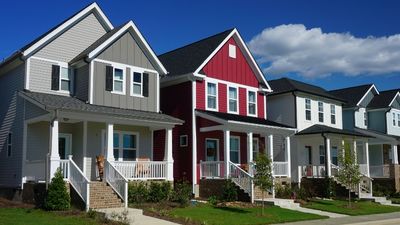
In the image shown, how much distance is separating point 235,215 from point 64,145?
9.50 metres

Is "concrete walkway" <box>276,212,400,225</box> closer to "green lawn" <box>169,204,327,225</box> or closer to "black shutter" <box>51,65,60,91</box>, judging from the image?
"green lawn" <box>169,204,327,225</box>

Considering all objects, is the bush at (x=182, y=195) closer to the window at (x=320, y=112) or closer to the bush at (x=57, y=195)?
the bush at (x=57, y=195)

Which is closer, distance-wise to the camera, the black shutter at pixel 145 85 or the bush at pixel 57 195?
the bush at pixel 57 195

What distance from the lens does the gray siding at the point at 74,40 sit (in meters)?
25.9

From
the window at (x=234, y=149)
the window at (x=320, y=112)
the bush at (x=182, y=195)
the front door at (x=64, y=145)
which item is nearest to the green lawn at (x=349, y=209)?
the window at (x=234, y=149)

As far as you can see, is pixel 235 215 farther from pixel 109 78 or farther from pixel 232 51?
pixel 232 51

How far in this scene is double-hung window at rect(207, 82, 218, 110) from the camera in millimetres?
30859

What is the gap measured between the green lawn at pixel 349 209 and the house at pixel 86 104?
28.8ft

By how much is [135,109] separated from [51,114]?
20.3ft

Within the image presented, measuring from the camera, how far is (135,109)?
2705 cm

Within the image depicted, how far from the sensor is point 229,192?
87.8 ft

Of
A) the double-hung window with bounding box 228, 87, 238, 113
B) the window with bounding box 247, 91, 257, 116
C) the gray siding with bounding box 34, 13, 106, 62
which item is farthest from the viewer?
the window with bounding box 247, 91, 257, 116

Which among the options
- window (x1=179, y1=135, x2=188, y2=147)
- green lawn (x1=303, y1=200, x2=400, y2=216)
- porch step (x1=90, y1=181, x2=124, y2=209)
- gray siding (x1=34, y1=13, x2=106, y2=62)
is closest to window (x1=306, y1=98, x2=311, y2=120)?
green lawn (x1=303, y1=200, x2=400, y2=216)

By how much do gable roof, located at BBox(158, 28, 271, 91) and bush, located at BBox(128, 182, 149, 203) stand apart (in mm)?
8524
